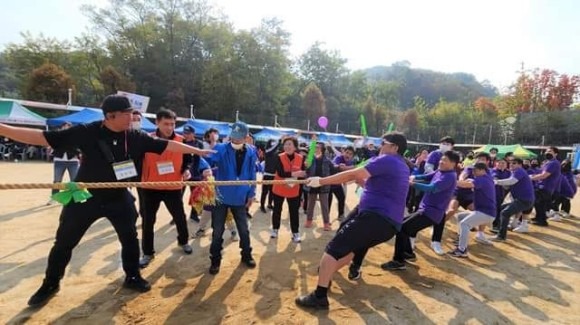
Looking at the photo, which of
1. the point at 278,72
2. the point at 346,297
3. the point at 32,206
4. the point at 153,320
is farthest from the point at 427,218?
the point at 278,72

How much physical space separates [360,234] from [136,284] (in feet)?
7.86

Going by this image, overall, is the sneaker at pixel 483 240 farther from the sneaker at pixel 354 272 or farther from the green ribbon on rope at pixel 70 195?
the green ribbon on rope at pixel 70 195

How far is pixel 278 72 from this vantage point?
139 feet

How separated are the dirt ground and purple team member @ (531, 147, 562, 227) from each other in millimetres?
2846

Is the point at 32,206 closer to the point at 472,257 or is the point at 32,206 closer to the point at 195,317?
the point at 195,317

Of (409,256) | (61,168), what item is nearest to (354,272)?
(409,256)

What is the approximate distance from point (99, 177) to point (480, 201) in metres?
5.63

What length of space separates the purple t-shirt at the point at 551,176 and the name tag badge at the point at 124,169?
29.7 feet

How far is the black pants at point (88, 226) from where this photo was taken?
3359 millimetres

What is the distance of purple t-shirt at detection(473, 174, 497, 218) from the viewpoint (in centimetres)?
592

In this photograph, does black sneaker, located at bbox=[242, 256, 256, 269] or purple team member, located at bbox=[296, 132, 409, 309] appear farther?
black sneaker, located at bbox=[242, 256, 256, 269]

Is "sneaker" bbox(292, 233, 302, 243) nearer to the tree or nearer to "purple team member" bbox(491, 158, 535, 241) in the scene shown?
"purple team member" bbox(491, 158, 535, 241)

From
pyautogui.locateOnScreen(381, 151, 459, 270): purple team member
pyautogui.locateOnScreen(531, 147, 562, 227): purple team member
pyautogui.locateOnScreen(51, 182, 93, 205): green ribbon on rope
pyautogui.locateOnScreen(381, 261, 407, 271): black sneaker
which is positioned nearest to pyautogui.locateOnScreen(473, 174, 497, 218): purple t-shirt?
pyautogui.locateOnScreen(381, 151, 459, 270): purple team member

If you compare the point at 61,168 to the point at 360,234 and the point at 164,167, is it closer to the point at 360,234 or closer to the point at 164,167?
the point at 164,167
